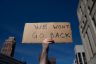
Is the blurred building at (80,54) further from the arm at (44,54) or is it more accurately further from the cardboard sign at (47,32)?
the arm at (44,54)

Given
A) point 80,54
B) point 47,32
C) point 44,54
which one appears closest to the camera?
point 44,54

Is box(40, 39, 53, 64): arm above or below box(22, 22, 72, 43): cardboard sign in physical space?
below

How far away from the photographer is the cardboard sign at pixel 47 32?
451 centimetres

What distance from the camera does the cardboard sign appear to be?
14.8 ft

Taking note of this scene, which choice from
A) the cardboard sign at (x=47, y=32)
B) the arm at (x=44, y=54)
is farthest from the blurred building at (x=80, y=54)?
the arm at (x=44, y=54)

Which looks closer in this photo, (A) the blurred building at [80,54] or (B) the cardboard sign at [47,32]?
(B) the cardboard sign at [47,32]

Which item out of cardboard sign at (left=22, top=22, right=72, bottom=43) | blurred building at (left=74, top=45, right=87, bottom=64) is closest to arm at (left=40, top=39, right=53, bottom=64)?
cardboard sign at (left=22, top=22, right=72, bottom=43)

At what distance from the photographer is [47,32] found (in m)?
4.72

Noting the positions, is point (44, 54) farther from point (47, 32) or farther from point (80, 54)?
point (80, 54)

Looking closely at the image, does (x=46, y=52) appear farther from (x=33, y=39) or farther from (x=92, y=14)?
(x=92, y=14)

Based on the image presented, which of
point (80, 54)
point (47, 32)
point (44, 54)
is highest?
point (80, 54)

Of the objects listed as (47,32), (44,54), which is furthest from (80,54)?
(44,54)

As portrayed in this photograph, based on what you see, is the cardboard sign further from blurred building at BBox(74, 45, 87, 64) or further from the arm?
blurred building at BBox(74, 45, 87, 64)

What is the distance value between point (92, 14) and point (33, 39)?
542 inches
